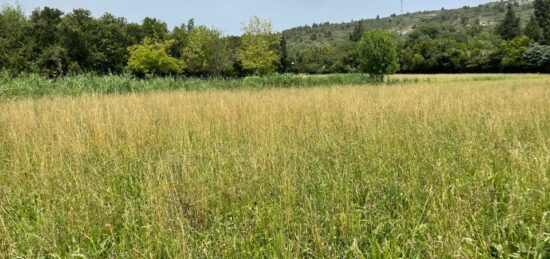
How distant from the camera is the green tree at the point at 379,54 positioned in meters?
37.9

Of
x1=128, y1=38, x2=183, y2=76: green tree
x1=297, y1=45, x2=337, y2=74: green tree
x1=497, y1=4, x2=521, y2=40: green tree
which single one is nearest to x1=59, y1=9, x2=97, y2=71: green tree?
x1=128, y1=38, x2=183, y2=76: green tree

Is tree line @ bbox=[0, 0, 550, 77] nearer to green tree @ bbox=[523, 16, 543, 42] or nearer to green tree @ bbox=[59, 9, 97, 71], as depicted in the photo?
green tree @ bbox=[59, 9, 97, 71]

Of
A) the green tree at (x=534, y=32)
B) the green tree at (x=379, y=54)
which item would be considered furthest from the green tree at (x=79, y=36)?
the green tree at (x=534, y=32)

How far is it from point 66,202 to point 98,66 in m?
50.3

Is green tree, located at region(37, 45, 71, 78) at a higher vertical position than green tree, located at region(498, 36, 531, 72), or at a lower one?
higher

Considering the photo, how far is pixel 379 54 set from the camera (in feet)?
124

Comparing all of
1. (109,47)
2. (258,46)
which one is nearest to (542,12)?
(258,46)

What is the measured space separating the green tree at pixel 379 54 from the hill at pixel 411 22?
98236 millimetres

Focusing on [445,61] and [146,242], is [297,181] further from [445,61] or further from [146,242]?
[445,61]

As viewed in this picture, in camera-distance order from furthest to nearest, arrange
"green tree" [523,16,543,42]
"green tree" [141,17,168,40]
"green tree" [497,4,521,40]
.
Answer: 1. "green tree" [497,4,521,40]
2. "green tree" [523,16,543,42]
3. "green tree" [141,17,168,40]

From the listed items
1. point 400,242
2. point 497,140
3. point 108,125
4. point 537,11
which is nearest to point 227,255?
point 400,242

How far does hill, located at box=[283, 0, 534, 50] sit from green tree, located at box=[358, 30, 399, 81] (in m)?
98.2

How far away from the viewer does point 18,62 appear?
1501 inches

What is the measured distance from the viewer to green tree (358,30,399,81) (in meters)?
37.9
